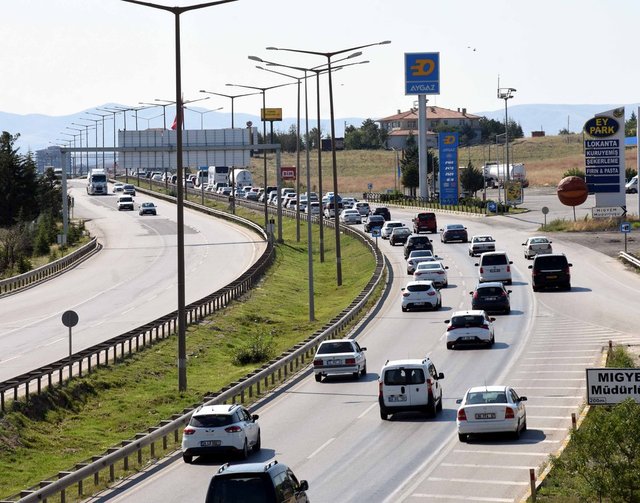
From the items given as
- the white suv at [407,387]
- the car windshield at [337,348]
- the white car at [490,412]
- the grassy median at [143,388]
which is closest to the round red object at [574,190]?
the grassy median at [143,388]

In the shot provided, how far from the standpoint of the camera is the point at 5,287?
7231cm

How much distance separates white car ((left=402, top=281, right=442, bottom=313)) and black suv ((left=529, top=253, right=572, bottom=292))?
272 inches

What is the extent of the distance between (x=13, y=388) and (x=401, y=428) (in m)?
12.1

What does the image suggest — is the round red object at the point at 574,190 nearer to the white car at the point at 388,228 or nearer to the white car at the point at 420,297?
the white car at the point at 388,228

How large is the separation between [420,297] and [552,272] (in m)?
8.29

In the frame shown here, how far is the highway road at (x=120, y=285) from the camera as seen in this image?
52000 mm

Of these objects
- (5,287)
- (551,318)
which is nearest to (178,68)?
(551,318)

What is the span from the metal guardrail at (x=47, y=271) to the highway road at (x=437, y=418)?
2174cm

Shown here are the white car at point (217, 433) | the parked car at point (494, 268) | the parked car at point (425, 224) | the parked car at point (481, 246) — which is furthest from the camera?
the parked car at point (425, 224)

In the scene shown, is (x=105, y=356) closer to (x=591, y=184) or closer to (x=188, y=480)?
(x=188, y=480)

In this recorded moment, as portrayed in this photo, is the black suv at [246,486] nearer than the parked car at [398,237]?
Yes

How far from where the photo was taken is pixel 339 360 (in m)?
41.1

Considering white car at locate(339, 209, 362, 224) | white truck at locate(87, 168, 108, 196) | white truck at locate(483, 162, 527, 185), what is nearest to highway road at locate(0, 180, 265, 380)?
white car at locate(339, 209, 362, 224)

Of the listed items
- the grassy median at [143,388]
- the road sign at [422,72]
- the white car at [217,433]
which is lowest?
the grassy median at [143,388]
